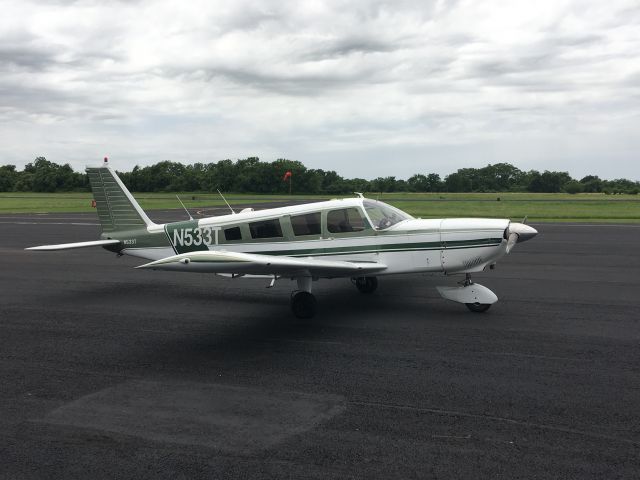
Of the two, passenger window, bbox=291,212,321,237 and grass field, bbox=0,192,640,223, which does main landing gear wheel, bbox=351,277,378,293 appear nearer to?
passenger window, bbox=291,212,321,237

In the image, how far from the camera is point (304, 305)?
10336 mm

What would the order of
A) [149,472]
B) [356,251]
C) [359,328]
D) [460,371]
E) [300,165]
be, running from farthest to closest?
1. [300,165]
2. [356,251]
3. [359,328]
4. [460,371]
5. [149,472]

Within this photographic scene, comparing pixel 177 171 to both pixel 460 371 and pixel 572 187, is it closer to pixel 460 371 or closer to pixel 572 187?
pixel 572 187

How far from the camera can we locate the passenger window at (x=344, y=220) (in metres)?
10.9

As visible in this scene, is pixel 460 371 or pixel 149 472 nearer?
pixel 149 472

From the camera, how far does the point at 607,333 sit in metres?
9.07

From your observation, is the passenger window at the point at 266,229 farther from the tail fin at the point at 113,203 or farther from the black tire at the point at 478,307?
the black tire at the point at 478,307

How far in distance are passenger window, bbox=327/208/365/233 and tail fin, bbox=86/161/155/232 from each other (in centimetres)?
499

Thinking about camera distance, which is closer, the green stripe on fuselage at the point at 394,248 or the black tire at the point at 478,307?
the green stripe on fuselage at the point at 394,248

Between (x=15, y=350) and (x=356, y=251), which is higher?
(x=356, y=251)

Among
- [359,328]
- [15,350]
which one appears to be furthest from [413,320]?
[15,350]

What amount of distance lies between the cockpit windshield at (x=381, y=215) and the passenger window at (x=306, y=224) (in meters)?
1.03

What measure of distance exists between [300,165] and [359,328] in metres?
92.3


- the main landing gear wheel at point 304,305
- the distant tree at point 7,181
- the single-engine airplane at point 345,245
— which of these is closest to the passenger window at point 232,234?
the single-engine airplane at point 345,245
